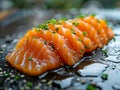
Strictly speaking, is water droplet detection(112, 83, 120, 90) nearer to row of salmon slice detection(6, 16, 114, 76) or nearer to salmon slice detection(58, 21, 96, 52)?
row of salmon slice detection(6, 16, 114, 76)

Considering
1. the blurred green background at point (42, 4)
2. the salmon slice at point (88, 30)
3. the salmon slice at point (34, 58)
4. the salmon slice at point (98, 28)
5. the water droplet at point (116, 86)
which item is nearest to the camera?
the water droplet at point (116, 86)

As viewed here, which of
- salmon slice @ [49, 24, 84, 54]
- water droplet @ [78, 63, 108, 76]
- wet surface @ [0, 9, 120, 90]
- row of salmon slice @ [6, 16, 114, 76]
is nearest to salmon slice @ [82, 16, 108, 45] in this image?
row of salmon slice @ [6, 16, 114, 76]

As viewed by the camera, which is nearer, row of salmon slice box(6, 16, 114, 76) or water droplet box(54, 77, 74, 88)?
water droplet box(54, 77, 74, 88)

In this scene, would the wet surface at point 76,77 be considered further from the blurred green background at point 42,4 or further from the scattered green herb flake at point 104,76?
the blurred green background at point 42,4

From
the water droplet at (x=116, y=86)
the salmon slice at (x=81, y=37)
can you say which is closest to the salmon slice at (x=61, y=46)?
the salmon slice at (x=81, y=37)

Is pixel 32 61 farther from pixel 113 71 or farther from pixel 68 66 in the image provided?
pixel 113 71

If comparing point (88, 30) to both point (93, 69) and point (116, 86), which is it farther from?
point (116, 86)

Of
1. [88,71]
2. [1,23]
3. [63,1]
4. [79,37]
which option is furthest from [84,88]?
[63,1]
